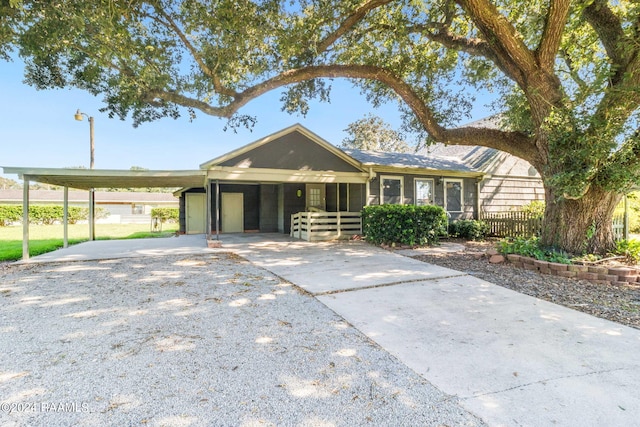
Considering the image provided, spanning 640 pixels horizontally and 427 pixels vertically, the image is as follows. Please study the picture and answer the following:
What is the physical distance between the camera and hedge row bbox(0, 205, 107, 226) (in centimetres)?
2333

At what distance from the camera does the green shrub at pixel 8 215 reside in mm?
23031

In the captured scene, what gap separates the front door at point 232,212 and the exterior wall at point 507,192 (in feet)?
37.7

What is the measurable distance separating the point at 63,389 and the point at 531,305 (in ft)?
17.5

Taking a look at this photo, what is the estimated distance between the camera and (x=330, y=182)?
1179cm

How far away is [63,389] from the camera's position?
2.31 metres

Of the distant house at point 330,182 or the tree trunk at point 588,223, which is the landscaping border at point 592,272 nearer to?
the tree trunk at point 588,223

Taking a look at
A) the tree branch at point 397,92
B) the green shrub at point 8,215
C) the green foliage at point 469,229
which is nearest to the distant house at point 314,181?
the green foliage at point 469,229

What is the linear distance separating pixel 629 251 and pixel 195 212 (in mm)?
16329

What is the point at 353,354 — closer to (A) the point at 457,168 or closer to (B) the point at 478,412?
(B) the point at 478,412

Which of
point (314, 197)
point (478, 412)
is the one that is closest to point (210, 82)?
point (314, 197)

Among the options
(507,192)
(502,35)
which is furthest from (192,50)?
(507,192)

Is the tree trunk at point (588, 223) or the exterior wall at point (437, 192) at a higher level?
the exterior wall at point (437, 192)

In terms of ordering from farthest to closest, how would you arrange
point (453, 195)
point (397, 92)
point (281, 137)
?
point (453, 195) < point (281, 137) < point (397, 92)

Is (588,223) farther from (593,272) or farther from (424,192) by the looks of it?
(424,192)
